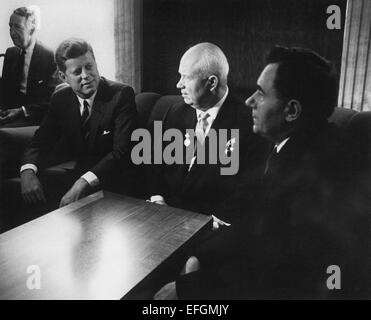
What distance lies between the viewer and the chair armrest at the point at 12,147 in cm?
203

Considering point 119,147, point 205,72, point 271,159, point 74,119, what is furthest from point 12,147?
point 271,159

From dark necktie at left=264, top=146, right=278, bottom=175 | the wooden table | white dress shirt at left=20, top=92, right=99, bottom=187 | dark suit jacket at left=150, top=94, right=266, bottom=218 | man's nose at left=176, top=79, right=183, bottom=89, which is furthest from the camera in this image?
white dress shirt at left=20, top=92, right=99, bottom=187

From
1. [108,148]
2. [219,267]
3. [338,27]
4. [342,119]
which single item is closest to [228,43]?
[338,27]

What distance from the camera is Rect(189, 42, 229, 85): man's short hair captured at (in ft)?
5.66

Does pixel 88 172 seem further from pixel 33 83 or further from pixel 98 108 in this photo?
pixel 33 83

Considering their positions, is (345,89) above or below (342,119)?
above

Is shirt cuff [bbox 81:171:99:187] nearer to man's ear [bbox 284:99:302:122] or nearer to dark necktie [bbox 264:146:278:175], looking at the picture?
dark necktie [bbox 264:146:278:175]

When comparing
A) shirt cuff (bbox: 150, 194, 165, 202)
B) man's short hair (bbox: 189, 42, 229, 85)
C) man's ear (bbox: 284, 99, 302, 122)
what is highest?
man's short hair (bbox: 189, 42, 229, 85)

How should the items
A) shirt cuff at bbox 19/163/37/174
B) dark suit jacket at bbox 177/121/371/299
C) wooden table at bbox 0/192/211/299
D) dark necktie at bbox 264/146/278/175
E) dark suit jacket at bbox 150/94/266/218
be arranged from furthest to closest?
shirt cuff at bbox 19/163/37/174, dark suit jacket at bbox 150/94/266/218, dark necktie at bbox 264/146/278/175, dark suit jacket at bbox 177/121/371/299, wooden table at bbox 0/192/211/299

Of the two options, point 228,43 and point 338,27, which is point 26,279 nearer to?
point 228,43

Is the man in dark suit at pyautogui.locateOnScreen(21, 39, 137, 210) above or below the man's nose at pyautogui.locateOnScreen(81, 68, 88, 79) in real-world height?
below

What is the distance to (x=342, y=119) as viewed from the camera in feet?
5.24

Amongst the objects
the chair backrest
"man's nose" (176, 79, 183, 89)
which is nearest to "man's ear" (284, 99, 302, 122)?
"man's nose" (176, 79, 183, 89)
